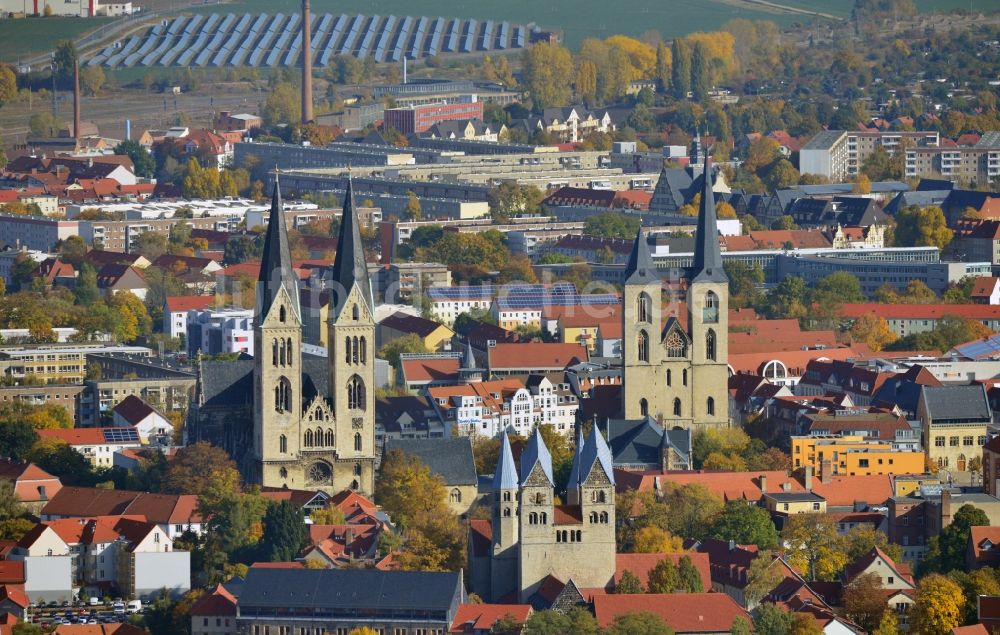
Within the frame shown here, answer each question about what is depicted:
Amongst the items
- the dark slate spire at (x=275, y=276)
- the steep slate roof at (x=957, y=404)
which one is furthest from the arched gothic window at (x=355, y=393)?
the steep slate roof at (x=957, y=404)

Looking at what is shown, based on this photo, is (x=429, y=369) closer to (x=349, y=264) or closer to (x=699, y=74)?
(x=349, y=264)

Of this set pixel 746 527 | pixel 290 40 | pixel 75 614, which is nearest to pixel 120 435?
pixel 75 614

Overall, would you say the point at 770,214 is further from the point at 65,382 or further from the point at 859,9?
the point at 859,9

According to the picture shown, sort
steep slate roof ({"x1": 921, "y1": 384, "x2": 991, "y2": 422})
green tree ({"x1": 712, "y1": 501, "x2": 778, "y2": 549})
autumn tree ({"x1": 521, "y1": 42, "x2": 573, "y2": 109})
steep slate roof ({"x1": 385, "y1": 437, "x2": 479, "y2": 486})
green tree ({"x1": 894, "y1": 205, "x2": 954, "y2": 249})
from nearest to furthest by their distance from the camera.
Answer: green tree ({"x1": 712, "y1": 501, "x2": 778, "y2": 549}), steep slate roof ({"x1": 385, "y1": 437, "x2": 479, "y2": 486}), steep slate roof ({"x1": 921, "y1": 384, "x2": 991, "y2": 422}), green tree ({"x1": 894, "y1": 205, "x2": 954, "y2": 249}), autumn tree ({"x1": 521, "y1": 42, "x2": 573, "y2": 109})

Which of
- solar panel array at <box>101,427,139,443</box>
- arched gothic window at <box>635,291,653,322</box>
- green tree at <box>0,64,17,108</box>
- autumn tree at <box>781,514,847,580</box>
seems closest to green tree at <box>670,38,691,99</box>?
green tree at <box>0,64,17,108</box>

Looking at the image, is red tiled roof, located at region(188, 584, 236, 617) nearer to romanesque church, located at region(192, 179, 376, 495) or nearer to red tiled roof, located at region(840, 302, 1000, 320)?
romanesque church, located at region(192, 179, 376, 495)

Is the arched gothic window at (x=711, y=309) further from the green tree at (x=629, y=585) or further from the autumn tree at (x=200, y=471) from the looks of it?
the green tree at (x=629, y=585)
